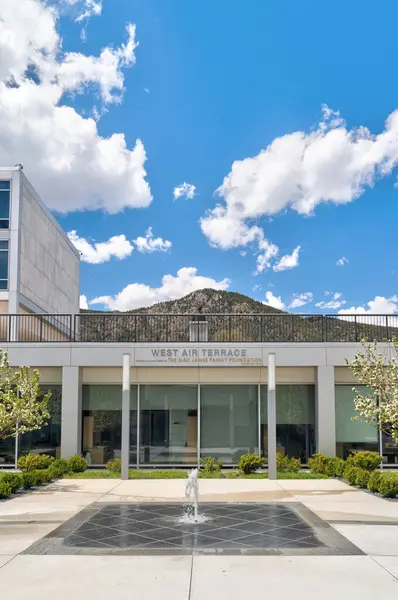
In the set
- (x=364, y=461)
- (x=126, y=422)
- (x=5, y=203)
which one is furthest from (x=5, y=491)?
(x=5, y=203)

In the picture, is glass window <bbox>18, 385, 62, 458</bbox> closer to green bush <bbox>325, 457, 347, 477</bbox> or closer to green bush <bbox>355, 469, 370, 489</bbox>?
green bush <bbox>325, 457, 347, 477</bbox>

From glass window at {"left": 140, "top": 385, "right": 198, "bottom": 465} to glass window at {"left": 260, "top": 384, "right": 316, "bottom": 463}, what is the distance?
100 inches

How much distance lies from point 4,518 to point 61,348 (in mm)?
10505

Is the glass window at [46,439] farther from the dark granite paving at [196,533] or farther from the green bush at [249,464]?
Answer: the dark granite paving at [196,533]

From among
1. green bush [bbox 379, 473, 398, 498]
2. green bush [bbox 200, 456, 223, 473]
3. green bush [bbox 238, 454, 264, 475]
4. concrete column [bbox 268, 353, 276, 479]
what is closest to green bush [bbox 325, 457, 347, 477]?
concrete column [bbox 268, 353, 276, 479]

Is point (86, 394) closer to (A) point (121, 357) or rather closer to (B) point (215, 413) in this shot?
(A) point (121, 357)

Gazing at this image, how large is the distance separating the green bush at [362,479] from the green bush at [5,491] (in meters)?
9.23

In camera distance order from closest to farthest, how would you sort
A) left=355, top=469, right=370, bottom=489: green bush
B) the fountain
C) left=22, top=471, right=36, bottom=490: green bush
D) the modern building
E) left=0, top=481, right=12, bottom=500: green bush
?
the fountain → left=0, top=481, right=12, bottom=500: green bush → left=22, top=471, right=36, bottom=490: green bush → left=355, top=469, right=370, bottom=489: green bush → the modern building

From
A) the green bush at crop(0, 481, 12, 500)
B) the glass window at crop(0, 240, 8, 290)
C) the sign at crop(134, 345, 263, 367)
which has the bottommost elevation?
the green bush at crop(0, 481, 12, 500)

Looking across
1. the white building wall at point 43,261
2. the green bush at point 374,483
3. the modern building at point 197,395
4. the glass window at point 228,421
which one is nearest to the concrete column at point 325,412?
the modern building at point 197,395

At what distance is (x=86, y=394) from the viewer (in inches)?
947

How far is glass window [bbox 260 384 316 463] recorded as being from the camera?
77.9 feet

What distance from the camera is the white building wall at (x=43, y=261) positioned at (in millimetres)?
31000
